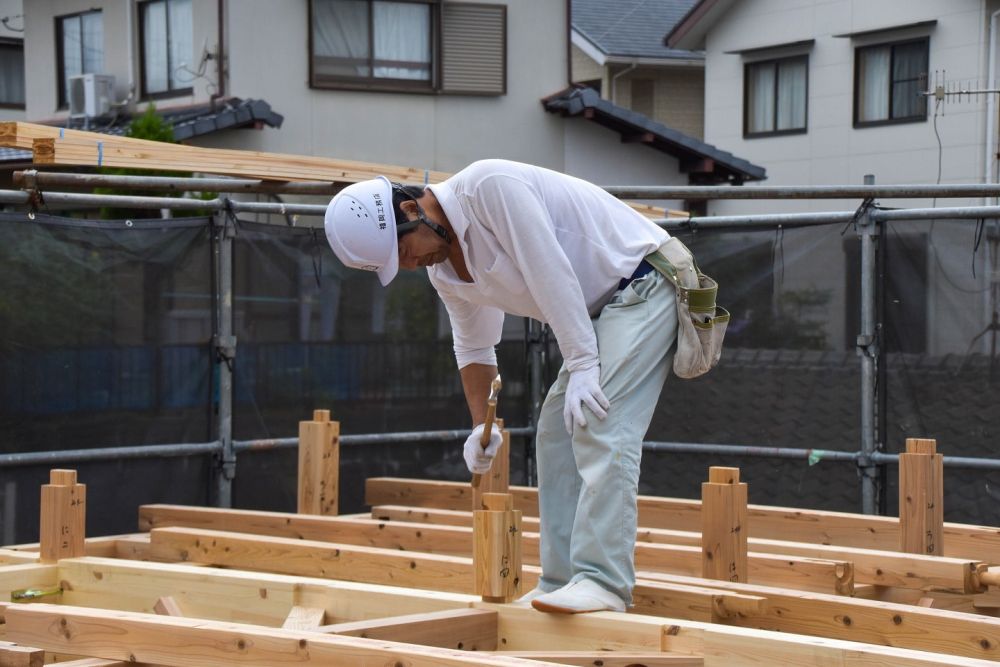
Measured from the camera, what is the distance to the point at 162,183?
580 centimetres

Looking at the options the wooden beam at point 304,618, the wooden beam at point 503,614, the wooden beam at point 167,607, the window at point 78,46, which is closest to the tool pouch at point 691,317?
the wooden beam at point 503,614

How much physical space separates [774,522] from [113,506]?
2949 millimetres

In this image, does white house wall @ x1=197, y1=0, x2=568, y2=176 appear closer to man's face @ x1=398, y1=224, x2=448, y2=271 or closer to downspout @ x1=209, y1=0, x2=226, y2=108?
downspout @ x1=209, y1=0, x2=226, y2=108

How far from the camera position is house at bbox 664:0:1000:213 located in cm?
1502

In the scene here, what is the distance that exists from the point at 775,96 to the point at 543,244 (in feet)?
49.2

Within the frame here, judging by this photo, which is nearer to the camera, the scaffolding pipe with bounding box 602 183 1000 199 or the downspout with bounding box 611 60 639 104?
the scaffolding pipe with bounding box 602 183 1000 199

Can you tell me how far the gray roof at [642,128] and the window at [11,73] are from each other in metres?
9.17

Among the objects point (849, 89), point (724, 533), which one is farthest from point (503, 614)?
point (849, 89)

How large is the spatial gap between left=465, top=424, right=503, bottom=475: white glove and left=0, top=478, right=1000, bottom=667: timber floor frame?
376mm

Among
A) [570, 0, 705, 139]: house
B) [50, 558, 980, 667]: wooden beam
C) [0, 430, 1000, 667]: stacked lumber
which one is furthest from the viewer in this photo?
[570, 0, 705, 139]: house

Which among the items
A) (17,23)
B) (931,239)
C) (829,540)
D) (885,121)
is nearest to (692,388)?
(931,239)

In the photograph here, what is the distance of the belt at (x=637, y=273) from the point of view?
359 centimetres

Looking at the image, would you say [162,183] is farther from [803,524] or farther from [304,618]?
[803,524]

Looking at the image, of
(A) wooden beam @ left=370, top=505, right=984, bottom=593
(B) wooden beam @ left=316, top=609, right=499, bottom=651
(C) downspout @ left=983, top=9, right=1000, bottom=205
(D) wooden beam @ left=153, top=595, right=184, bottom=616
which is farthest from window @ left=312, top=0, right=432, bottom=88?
(B) wooden beam @ left=316, top=609, right=499, bottom=651
